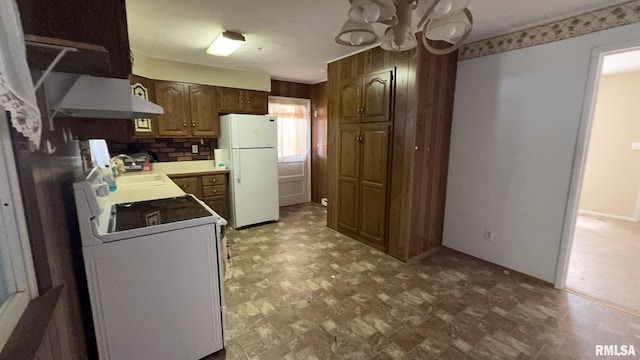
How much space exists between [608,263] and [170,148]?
18.3 feet

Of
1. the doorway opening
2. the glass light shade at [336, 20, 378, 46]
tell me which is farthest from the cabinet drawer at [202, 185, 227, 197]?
the doorway opening

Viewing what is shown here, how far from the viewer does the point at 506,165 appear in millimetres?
2732

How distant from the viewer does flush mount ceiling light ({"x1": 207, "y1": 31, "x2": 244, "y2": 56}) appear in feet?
8.61

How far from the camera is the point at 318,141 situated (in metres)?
5.35

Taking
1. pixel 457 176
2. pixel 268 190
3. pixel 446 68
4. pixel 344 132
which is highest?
pixel 446 68

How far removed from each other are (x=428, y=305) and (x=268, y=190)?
2747 mm

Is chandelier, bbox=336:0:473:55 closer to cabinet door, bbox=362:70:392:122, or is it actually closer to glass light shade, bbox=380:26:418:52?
glass light shade, bbox=380:26:418:52

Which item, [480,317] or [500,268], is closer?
[480,317]

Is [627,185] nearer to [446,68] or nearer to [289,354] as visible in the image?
[446,68]

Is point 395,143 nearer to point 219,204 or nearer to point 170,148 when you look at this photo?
point 219,204

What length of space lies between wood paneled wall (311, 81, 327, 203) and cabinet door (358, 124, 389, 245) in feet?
6.33

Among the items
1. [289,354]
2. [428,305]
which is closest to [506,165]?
[428,305]

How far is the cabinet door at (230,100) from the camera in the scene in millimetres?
4031

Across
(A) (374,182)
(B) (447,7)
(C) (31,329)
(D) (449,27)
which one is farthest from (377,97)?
(C) (31,329)
